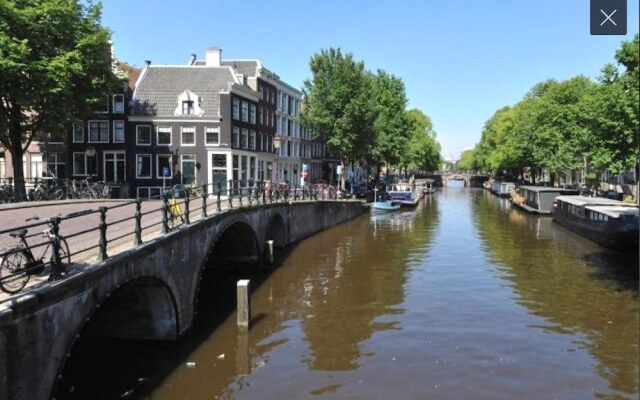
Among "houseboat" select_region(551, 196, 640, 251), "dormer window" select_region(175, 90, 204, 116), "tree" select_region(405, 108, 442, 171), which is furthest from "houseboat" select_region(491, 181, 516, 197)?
"dormer window" select_region(175, 90, 204, 116)

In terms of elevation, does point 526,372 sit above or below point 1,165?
Result: below

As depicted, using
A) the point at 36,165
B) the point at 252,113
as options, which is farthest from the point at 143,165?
the point at 252,113

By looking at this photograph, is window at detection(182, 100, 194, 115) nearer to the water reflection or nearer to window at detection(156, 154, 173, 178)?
window at detection(156, 154, 173, 178)

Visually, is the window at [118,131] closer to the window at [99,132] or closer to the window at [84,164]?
the window at [99,132]

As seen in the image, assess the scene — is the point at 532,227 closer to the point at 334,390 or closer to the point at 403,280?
the point at 403,280

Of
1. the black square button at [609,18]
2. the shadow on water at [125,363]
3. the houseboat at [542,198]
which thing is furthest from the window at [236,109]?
the black square button at [609,18]

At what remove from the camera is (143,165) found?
46.0 metres

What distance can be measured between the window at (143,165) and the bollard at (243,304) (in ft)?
103

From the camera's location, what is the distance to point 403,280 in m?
23.5

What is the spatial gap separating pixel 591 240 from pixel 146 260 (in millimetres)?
31112

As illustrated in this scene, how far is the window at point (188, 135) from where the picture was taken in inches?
1821

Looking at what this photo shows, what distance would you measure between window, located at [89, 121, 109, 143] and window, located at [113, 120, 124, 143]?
0.60 metres

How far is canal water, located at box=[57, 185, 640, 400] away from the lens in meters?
12.7

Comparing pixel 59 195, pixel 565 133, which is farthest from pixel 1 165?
pixel 565 133
